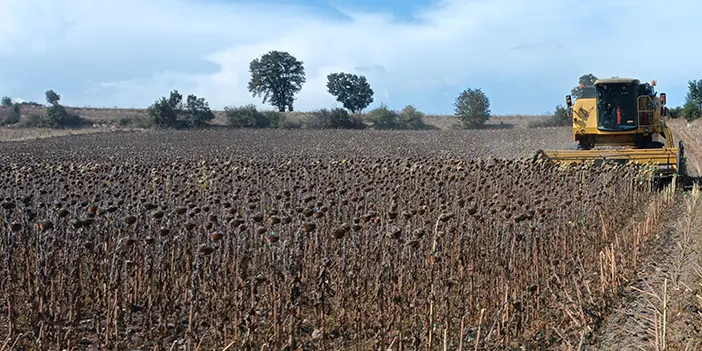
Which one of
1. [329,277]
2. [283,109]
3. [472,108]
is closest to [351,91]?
[283,109]

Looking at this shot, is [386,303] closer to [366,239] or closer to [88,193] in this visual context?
[366,239]

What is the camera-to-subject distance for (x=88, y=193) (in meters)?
10.5

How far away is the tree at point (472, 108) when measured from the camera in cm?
7181

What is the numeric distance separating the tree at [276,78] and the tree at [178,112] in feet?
78.4

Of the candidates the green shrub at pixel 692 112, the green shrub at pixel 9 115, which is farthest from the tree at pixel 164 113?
the green shrub at pixel 692 112

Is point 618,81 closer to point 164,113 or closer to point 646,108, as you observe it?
point 646,108

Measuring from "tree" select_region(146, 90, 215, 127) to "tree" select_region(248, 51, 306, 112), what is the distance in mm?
23895

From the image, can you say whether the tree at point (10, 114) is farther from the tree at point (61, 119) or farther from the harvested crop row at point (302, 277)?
the harvested crop row at point (302, 277)

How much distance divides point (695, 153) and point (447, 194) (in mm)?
21018

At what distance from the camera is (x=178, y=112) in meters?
61.2

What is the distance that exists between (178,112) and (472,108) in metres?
29.6

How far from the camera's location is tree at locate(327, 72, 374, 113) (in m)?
90.6

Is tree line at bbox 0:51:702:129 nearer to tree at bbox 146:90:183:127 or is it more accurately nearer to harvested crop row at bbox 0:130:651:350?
tree at bbox 146:90:183:127

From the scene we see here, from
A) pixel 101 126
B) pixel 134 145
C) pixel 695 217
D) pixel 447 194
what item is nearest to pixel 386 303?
pixel 447 194
